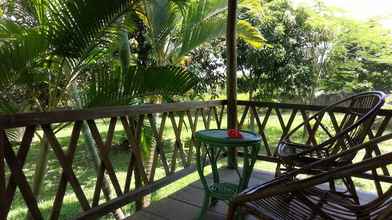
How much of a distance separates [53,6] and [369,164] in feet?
6.20

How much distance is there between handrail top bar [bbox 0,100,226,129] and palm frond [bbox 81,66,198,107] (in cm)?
12

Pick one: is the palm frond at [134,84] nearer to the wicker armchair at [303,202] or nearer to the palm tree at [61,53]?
the palm tree at [61,53]

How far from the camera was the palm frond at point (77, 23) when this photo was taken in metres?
1.86

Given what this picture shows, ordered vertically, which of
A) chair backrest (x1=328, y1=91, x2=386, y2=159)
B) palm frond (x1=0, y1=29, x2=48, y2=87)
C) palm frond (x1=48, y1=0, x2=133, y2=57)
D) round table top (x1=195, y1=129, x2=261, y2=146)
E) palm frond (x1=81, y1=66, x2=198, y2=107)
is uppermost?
palm frond (x1=48, y1=0, x2=133, y2=57)

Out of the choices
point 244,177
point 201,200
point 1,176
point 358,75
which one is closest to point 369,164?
point 244,177

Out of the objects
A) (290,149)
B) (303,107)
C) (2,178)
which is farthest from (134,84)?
(303,107)

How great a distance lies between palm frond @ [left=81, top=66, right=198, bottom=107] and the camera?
2.05 m

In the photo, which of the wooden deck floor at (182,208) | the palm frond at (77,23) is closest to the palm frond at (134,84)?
the palm frond at (77,23)

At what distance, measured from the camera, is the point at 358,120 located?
1884 millimetres

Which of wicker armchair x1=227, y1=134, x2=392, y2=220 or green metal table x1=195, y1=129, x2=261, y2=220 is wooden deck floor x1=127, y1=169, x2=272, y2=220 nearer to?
green metal table x1=195, y1=129, x2=261, y2=220

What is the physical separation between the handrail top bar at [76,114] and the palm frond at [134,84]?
0.12 meters

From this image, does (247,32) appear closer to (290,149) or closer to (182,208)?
(290,149)

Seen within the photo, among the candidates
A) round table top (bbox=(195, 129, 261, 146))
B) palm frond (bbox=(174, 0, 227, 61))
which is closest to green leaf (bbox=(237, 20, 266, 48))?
palm frond (bbox=(174, 0, 227, 61))

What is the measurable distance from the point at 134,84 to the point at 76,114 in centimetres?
54
